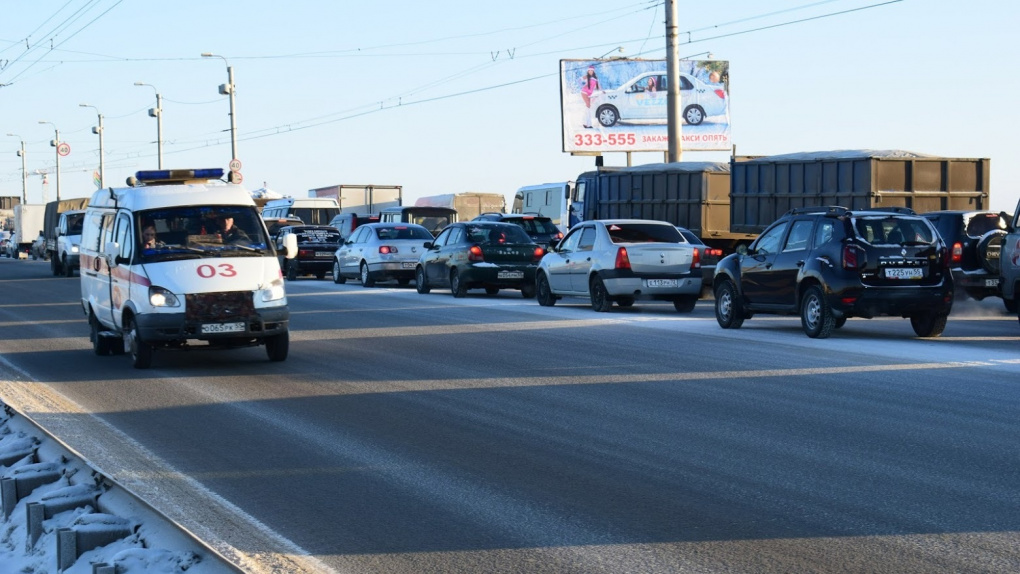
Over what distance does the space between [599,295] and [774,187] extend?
22.6ft

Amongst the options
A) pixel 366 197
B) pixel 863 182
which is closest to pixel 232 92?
pixel 366 197

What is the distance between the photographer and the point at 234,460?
8.84 metres

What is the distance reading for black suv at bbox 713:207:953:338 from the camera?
1625 centimetres

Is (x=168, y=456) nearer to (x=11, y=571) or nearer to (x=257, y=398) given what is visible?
(x=11, y=571)

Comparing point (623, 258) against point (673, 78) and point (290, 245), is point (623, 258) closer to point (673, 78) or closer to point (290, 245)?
point (290, 245)

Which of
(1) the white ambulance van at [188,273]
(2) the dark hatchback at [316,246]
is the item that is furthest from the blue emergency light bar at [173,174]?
(2) the dark hatchback at [316,246]

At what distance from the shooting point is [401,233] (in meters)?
33.4

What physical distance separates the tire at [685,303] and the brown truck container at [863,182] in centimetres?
485

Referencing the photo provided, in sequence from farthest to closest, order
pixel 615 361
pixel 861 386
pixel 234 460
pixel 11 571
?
pixel 615 361, pixel 861 386, pixel 234 460, pixel 11 571

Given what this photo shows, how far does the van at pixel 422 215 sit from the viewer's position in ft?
130

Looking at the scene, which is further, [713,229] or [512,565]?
[713,229]

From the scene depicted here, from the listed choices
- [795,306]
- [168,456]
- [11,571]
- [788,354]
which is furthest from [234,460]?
[795,306]

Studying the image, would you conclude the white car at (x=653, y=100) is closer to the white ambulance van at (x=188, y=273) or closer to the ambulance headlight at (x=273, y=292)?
the white ambulance van at (x=188, y=273)

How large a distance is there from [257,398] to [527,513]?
18.0ft
